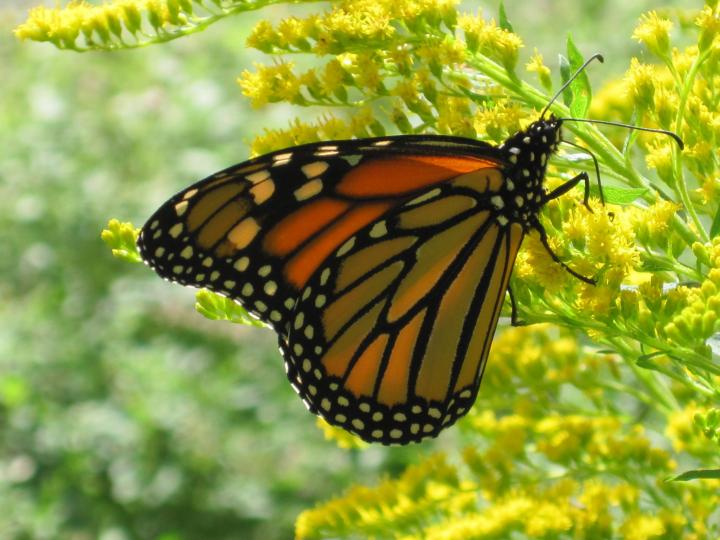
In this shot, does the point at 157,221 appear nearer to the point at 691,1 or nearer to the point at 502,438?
the point at 502,438

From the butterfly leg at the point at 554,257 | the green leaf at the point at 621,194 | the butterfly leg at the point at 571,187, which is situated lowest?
the butterfly leg at the point at 554,257

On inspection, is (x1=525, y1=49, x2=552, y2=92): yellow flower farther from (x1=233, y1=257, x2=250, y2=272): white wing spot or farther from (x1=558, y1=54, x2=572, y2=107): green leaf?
(x1=233, y1=257, x2=250, y2=272): white wing spot

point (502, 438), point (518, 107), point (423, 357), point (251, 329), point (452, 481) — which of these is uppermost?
point (518, 107)

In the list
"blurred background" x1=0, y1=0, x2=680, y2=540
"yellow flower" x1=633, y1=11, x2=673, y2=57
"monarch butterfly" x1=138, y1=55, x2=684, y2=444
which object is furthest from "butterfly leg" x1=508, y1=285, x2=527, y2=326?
"blurred background" x1=0, y1=0, x2=680, y2=540

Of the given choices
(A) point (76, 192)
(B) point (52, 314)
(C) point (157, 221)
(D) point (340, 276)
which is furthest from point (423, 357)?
(A) point (76, 192)

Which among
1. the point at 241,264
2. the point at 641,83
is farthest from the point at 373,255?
the point at 641,83

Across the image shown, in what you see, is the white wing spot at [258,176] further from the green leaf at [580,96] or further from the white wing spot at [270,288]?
the green leaf at [580,96]

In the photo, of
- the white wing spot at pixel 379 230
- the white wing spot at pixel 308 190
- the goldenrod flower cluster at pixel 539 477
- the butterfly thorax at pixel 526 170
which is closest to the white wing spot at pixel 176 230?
the white wing spot at pixel 308 190
